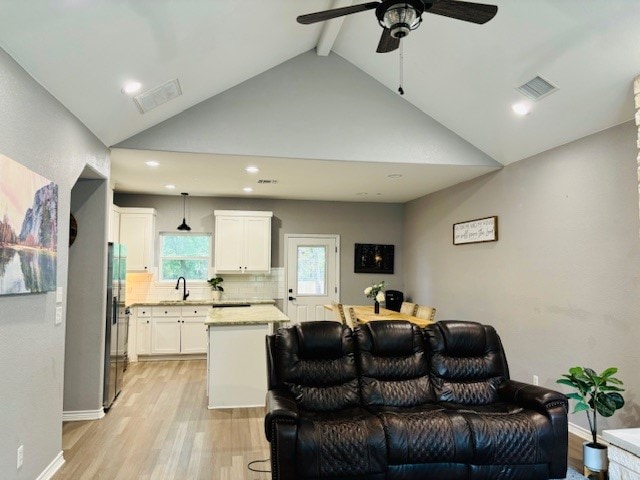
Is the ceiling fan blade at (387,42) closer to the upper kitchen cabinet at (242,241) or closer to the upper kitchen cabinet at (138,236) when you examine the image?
the upper kitchen cabinet at (242,241)

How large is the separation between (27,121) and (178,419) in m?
2.89

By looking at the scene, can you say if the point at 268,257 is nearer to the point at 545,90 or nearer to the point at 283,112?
the point at 283,112

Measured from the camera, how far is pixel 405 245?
7.86m

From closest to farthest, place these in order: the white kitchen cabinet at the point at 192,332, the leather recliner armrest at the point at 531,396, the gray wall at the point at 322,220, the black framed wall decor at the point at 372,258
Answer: the leather recliner armrest at the point at 531,396
the white kitchen cabinet at the point at 192,332
the gray wall at the point at 322,220
the black framed wall decor at the point at 372,258

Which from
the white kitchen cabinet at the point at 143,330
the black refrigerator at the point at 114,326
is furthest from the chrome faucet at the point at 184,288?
the black refrigerator at the point at 114,326

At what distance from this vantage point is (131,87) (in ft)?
11.0

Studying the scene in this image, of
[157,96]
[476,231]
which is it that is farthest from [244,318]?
[476,231]

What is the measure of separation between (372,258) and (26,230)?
19.5 feet

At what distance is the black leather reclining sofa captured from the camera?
261 cm

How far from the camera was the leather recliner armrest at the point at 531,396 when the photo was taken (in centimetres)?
291

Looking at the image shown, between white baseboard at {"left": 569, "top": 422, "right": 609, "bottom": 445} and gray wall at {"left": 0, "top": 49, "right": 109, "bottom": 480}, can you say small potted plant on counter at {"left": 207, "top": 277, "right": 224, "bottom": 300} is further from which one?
white baseboard at {"left": 569, "top": 422, "right": 609, "bottom": 445}

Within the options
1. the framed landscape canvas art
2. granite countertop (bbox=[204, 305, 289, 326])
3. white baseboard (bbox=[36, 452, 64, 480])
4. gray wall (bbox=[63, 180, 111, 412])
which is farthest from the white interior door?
the framed landscape canvas art

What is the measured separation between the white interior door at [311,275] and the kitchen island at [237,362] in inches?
118

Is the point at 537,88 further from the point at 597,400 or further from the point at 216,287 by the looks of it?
the point at 216,287
